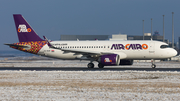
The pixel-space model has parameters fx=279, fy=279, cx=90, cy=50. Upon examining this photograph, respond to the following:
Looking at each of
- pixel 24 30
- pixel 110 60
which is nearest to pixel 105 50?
pixel 110 60

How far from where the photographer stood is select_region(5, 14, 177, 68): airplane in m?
34.9

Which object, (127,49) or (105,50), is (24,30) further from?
(127,49)

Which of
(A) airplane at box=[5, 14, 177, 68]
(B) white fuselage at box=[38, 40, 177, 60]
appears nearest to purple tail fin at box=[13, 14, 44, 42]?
(A) airplane at box=[5, 14, 177, 68]

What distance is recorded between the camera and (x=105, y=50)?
35.8m

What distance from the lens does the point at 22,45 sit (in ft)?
127

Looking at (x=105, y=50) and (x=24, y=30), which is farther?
(x=24, y=30)

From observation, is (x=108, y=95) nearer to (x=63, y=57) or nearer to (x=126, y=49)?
(x=126, y=49)

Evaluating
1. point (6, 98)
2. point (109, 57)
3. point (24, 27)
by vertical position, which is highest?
point (24, 27)

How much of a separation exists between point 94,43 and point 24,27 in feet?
35.2

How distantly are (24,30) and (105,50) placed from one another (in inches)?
485

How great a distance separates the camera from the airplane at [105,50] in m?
34.9

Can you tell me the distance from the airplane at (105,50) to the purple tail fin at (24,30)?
2.99ft

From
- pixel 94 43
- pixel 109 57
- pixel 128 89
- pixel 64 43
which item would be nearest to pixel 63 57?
pixel 64 43

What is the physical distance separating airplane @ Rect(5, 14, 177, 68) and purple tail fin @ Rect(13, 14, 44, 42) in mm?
911
